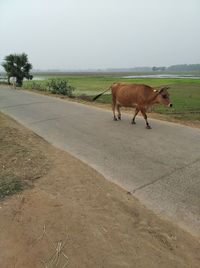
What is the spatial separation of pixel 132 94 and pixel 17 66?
30373 millimetres

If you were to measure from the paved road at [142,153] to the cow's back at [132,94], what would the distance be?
28.3 inches

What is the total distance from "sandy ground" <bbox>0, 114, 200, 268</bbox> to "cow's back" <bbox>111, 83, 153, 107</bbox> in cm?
439

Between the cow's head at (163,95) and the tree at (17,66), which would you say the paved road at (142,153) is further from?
the tree at (17,66)

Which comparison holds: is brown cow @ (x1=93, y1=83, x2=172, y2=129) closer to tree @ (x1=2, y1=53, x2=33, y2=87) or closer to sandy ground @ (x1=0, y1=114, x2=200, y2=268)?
sandy ground @ (x1=0, y1=114, x2=200, y2=268)

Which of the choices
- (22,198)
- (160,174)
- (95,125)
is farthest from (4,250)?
(95,125)

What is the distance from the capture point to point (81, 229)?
3.49 metres

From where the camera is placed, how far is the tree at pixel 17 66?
3606cm

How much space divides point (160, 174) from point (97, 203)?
5.29ft

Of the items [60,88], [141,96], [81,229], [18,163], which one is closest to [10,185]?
[18,163]

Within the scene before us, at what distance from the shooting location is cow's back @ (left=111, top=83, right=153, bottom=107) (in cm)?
901

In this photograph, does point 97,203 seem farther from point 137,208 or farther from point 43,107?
point 43,107

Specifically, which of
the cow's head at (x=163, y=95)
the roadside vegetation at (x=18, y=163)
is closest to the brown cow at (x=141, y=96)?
the cow's head at (x=163, y=95)

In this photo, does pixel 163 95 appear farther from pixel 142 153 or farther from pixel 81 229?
pixel 81 229

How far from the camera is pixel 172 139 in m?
7.48
